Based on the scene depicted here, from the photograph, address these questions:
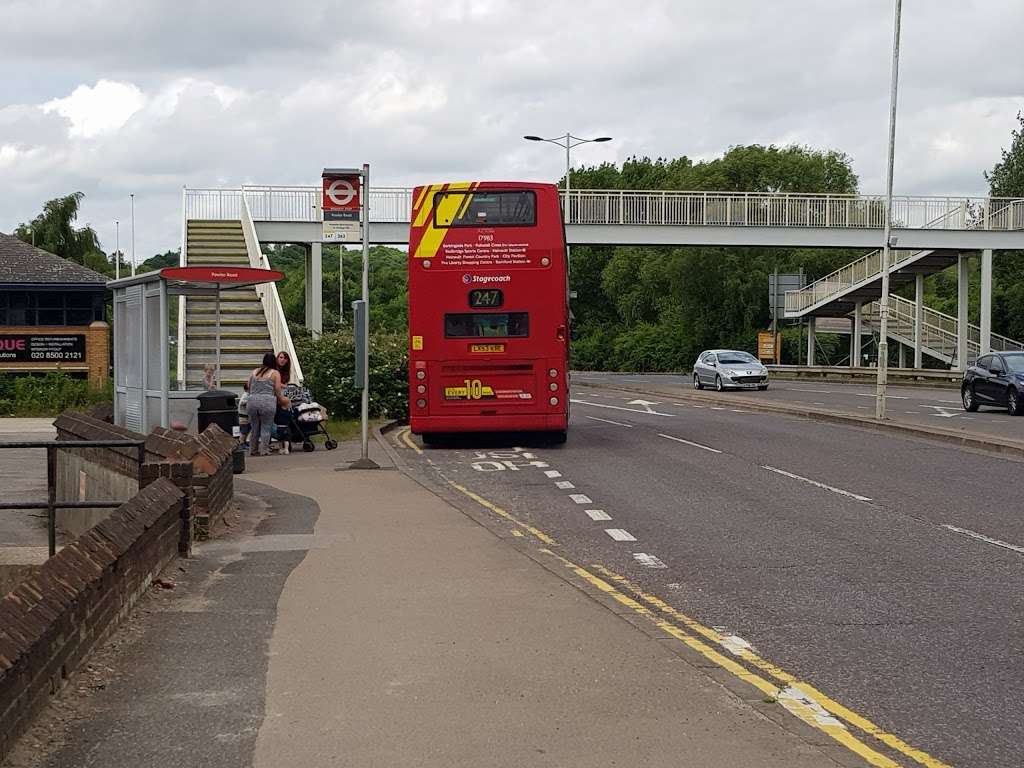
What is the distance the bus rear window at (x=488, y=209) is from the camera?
69.5ft

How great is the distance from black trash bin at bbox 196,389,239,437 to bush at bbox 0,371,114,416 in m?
17.8

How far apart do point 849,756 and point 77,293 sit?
38385 mm

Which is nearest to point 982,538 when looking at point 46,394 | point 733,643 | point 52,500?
point 733,643

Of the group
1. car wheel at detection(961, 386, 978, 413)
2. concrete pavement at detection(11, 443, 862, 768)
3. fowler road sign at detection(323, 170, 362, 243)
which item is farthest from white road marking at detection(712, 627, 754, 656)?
car wheel at detection(961, 386, 978, 413)

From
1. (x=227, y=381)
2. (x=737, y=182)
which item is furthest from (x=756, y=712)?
(x=737, y=182)

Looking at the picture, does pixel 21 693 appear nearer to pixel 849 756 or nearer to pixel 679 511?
pixel 849 756

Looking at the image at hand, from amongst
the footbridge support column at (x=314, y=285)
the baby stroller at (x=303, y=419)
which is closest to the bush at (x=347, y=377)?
the baby stroller at (x=303, y=419)

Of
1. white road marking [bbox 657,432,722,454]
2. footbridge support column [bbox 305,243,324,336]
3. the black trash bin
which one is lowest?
white road marking [bbox 657,432,722,454]

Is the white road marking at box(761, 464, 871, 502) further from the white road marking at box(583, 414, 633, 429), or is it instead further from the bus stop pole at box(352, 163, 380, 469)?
the white road marking at box(583, 414, 633, 429)

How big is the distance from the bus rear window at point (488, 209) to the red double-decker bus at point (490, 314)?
0.05ft

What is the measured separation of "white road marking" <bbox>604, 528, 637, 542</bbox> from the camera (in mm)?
11797

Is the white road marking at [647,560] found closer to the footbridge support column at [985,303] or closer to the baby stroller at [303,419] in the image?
the baby stroller at [303,419]

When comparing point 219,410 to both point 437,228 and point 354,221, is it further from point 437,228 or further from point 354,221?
point 437,228

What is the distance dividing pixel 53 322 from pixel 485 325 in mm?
23421
